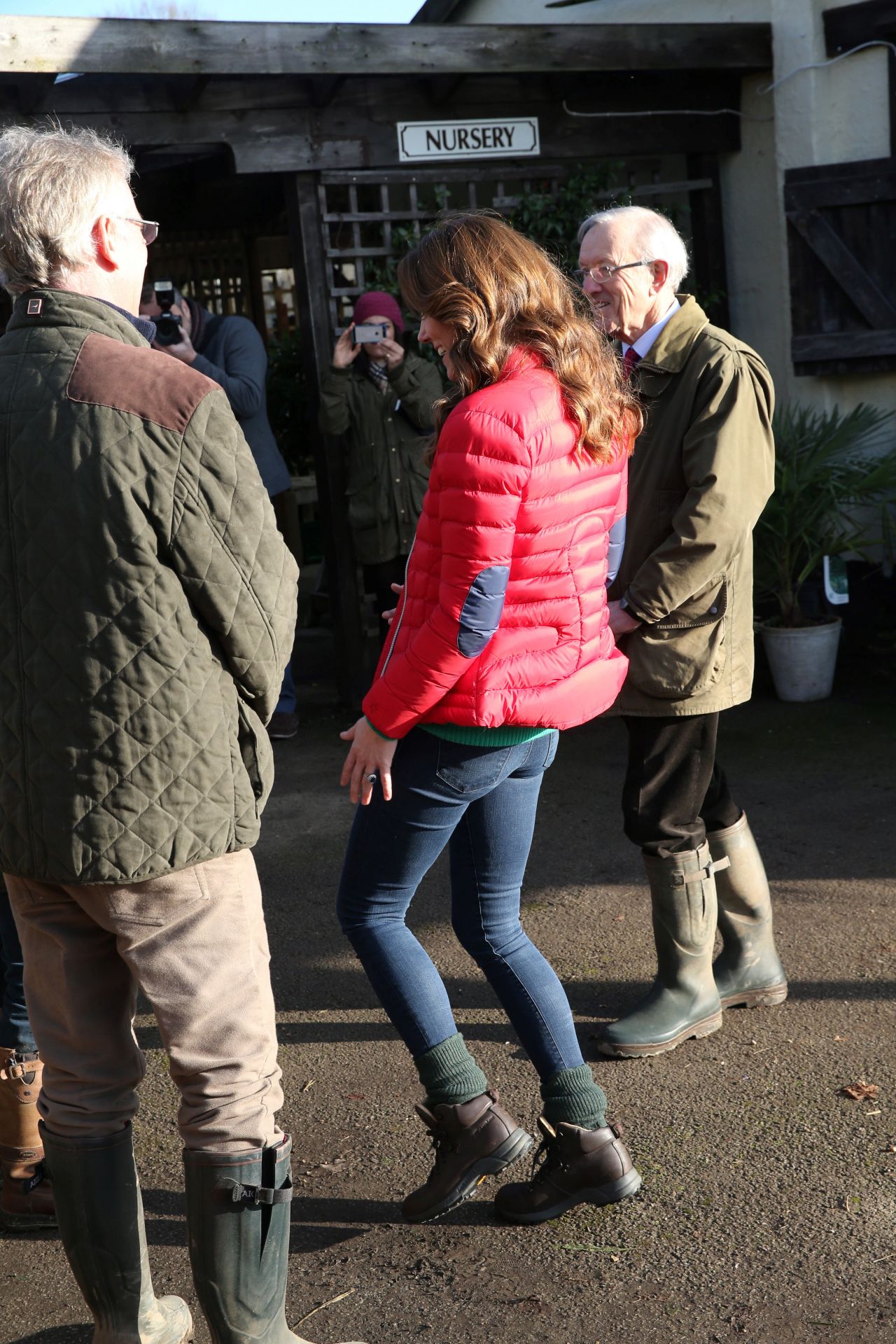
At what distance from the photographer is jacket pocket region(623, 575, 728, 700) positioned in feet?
10.0

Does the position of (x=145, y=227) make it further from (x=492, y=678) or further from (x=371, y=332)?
(x=371, y=332)

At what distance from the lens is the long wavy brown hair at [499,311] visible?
7.63 feet

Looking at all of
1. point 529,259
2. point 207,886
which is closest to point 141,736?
point 207,886

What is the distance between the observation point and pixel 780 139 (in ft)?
23.8

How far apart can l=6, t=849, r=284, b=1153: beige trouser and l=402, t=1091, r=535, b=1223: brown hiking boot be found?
22.8 inches

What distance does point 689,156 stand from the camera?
7.65 meters

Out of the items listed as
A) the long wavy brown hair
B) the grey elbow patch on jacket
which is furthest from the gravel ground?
the long wavy brown hair

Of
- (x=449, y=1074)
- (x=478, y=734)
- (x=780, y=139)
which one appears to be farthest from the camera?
(x=780, y=139)

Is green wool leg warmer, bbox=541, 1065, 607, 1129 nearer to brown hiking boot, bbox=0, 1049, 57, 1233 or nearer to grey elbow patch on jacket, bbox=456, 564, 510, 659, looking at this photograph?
grey elbow patch on jacket, bbox=456, 564, 510, 659

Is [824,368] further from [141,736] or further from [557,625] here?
[141,736]

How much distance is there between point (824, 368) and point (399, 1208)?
5.59 metres

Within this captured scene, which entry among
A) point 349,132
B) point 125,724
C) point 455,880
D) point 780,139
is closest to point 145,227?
point 125,724

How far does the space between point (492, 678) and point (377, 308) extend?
14.5 ft

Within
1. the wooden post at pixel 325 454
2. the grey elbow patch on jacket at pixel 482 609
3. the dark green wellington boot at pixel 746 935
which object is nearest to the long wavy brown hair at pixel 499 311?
the grey elbow patch on jacket at pixel 482 609
